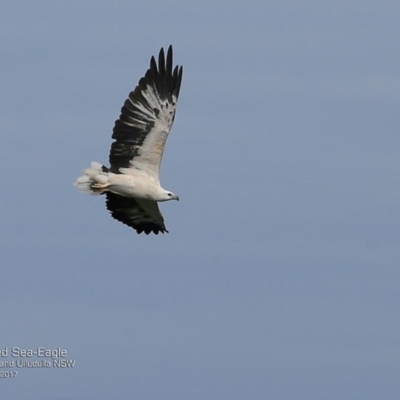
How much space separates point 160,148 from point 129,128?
0.72 meters

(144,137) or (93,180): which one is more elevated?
(144,137)

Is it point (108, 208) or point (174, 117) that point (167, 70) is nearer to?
point (174, 117)

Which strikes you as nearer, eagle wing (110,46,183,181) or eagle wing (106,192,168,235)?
eagle wing (110,46,183,181)

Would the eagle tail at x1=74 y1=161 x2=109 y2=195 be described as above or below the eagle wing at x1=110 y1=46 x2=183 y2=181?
below

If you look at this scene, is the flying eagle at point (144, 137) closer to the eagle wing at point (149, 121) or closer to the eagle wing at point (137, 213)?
the eagle wing at point (149, 121)

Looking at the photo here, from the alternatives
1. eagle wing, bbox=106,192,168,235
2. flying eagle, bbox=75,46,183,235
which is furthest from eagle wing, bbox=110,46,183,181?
eagle wing, bbox=106,192,168,235

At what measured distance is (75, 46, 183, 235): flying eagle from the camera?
27.1 metres

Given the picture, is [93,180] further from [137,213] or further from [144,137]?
[137,213]

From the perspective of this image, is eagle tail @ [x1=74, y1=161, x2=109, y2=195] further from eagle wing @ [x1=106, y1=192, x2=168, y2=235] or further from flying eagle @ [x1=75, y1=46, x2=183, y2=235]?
eagle wing @ [x1=106, y1=192, x2=168, y2=235]

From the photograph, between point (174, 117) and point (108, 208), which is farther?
point (108, 208)

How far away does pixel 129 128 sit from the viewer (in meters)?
27.2

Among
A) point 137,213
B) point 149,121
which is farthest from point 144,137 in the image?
point 137,213

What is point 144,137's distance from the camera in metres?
27.2

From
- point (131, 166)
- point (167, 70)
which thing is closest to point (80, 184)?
point (131, 166)
